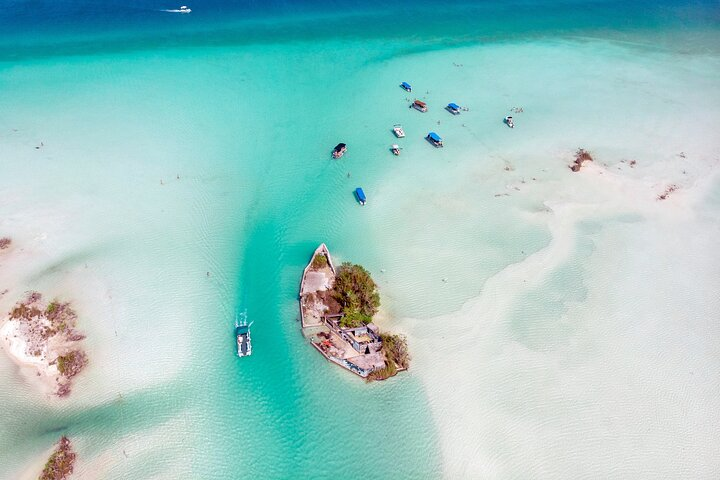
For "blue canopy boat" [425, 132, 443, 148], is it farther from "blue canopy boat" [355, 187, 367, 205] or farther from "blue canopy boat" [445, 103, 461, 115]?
"blue canopy boat" [355, 187, 367, 205]

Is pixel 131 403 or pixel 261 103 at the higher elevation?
pixel 261 103

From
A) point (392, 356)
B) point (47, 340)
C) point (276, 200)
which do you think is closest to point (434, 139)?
point (276, 200)

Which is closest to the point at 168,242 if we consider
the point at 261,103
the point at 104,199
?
the point at 104,199

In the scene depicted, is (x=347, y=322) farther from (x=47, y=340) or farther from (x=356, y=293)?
(x=47, y=340)

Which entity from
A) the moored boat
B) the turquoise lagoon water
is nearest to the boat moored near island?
the turquoise lagoon water

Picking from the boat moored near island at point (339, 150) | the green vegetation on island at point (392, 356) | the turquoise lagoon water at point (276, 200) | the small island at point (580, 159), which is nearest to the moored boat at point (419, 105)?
the turquoise lagoon water at point (276, 200)

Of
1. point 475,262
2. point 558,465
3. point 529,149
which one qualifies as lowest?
point 558,465

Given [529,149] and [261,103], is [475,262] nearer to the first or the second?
[529,149]
